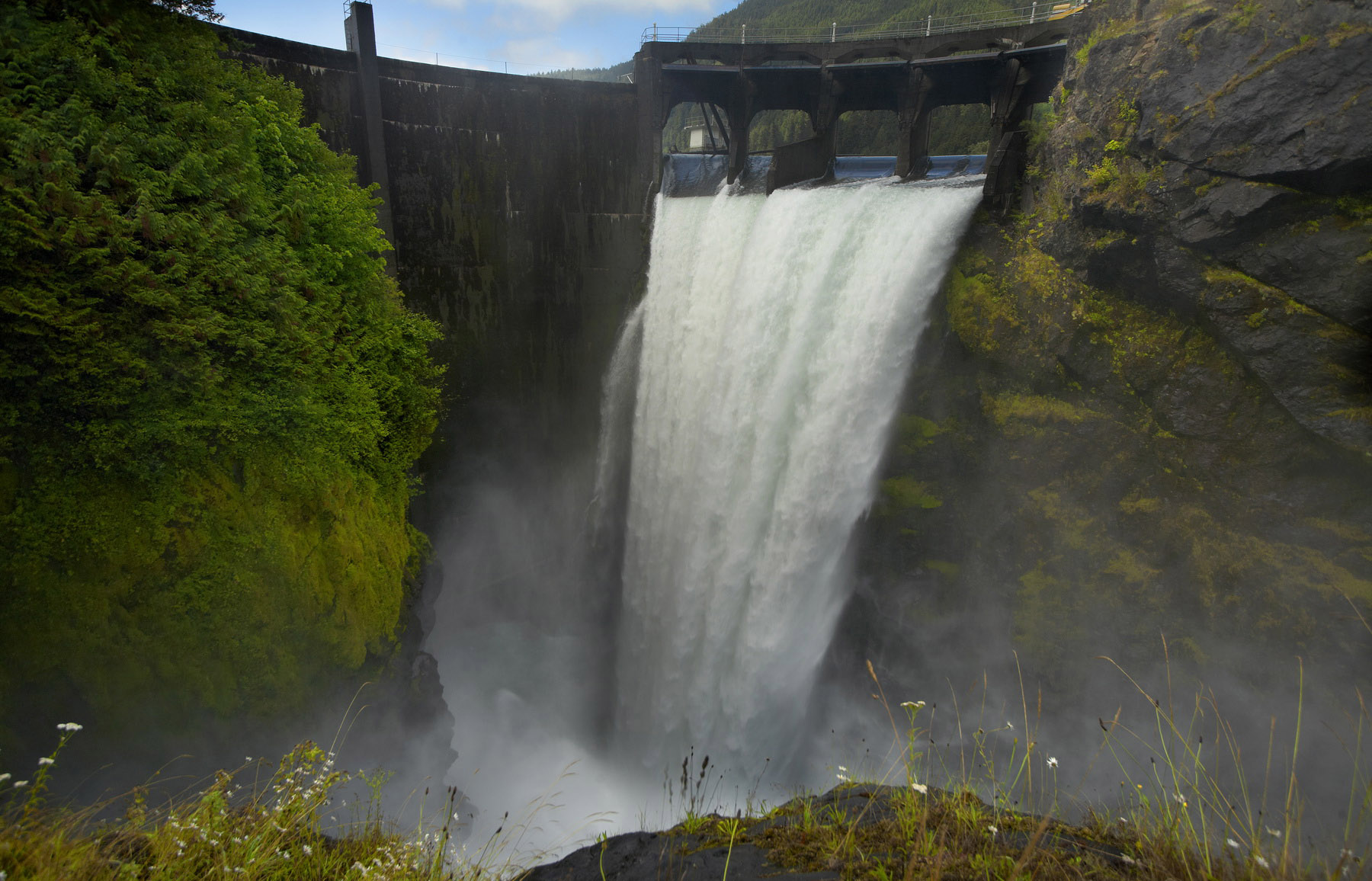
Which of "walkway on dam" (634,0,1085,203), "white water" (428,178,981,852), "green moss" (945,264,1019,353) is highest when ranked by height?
"walkway on dam" (634,0,1085,203)

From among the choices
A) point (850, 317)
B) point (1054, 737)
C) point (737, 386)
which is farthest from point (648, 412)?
point (1054, 737)

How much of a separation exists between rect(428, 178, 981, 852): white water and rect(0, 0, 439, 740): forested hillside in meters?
4.90

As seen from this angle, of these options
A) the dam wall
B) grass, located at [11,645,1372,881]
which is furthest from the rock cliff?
the dam wall

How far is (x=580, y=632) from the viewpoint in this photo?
17.0 meters

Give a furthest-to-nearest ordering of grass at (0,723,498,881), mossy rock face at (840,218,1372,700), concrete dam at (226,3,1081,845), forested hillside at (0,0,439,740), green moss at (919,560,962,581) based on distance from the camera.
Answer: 1. green moss at (919,560,962,581)
2. concrete dam at (226,3,1081,845)
3. mossy rock face at (840,218,1372,700)
4. forested hillside at (0,0,439,740)
5. grass at (0,723,498,881)

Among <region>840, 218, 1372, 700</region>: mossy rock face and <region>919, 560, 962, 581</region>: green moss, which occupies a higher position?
<region>840, 218, 1372, 700</region>: mossy rock face

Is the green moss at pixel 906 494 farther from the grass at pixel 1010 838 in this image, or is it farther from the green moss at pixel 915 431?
the grass at pixel 1010 838

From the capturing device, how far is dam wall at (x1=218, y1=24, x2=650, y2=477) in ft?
45.5

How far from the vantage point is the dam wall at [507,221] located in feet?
45.5

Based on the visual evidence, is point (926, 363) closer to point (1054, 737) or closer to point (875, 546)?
point (875, 546)

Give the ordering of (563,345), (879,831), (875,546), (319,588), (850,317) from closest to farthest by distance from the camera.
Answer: (879,831) → (319,588) → (850,317) → (875,546) → (563,345)

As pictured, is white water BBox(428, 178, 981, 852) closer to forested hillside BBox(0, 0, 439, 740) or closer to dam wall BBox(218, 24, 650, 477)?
dam wall BBox(218, 24, 650, 477)

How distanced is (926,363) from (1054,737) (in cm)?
615

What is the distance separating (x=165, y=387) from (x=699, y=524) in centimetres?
849
